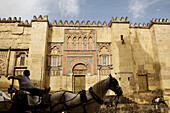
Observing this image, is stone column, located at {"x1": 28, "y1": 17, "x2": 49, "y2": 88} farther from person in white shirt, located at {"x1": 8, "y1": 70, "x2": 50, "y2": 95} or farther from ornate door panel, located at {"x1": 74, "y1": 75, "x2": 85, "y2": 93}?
person in white shirt, located at {"x1": 8, "y1": 70, "x2": 50, "y2": 95}

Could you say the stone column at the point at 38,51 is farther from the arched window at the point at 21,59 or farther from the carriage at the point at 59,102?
the carriage at the point at 59,102

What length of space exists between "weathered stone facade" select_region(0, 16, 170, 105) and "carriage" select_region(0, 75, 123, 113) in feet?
23.0

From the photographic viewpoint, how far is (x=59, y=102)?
346 cm

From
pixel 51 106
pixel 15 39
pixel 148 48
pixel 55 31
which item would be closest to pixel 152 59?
pixel 148 48

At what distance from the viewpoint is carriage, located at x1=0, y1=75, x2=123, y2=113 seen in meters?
3.20

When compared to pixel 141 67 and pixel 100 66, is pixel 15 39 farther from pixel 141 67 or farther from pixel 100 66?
pixel 141 67

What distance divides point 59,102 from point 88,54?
8229mm

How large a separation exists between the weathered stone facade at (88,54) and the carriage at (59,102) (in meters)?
7.01

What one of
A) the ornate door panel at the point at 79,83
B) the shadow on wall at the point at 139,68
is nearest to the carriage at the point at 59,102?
the shadow on wall at the point at 139,68

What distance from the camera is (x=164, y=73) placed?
35.9ft

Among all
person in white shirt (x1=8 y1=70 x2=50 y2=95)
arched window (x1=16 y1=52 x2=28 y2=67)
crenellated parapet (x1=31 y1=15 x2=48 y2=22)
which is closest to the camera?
person in white shirt (x1=8 y1=70 x2=50 y2=95)

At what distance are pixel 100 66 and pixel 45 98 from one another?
8299 millimetres

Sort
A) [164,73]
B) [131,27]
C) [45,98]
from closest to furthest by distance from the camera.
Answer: [45,98] → [164,73] → [131,27]

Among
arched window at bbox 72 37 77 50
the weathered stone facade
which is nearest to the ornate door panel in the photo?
the weathered stone facade
